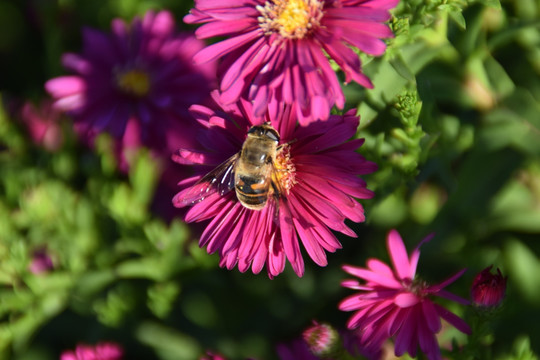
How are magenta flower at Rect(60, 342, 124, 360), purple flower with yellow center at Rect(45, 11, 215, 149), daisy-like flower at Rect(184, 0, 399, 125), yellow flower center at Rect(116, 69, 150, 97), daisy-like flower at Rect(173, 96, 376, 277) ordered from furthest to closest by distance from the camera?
yellow flower center at Rect(116, 69, 150, 97) → purple flower with yellow center at Rect(45, 11, 215, 149) → magenta flower at Rect(60, 342, 124, 360) → daisy-like flower at Rect(173, 96, 376, 277) → daisy-like flower at Rect(184, 0, 399, 125)

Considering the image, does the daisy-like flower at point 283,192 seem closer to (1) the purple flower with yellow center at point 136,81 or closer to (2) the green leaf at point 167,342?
(1) the purple flower with yellow center at point 136,81

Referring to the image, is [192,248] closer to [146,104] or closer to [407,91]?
[146,104]

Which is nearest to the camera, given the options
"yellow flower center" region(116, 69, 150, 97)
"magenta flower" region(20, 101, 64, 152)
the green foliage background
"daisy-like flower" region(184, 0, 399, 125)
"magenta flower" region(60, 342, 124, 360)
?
"daisy-like flower" region(184, 0, 399, 125)

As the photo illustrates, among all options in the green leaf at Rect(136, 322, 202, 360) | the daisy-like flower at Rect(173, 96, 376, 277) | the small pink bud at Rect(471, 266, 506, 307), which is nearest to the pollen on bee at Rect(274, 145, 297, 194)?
the daisy-like flower at Rect(173, 96, 376, 277)

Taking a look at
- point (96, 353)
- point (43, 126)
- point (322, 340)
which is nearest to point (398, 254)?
point (322, 340)

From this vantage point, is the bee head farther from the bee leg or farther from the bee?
the bee leg

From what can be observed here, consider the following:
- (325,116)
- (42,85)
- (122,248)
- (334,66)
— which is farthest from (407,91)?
(42,85)
